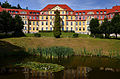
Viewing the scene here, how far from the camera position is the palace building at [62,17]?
65188mm

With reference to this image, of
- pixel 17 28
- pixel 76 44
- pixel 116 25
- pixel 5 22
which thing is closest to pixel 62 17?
pixel 17 28

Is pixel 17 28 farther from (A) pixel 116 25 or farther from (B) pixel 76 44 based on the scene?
(A) pixel 116 25

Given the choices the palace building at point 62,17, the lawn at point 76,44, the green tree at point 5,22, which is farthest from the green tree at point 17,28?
the palace building at point 62,17

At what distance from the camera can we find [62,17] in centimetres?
6544

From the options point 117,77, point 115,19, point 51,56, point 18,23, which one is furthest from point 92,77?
point 18,23

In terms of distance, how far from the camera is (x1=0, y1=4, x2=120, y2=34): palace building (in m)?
65.2

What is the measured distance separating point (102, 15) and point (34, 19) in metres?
37.3

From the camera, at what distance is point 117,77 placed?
479 inches

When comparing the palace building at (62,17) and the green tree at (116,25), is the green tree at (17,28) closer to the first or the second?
the palace building at (62,17)

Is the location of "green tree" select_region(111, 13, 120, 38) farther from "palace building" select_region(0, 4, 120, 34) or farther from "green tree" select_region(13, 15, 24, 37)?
"green tree" select_region(13, 15, 24, 37)

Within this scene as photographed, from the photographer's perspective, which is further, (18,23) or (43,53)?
(18,23)

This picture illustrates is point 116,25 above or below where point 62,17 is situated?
below

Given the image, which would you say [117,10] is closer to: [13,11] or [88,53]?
[88,53]

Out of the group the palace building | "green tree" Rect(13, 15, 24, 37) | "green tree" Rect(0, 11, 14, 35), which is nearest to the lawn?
"green tree" Rect(0, 11, 14, 35)
